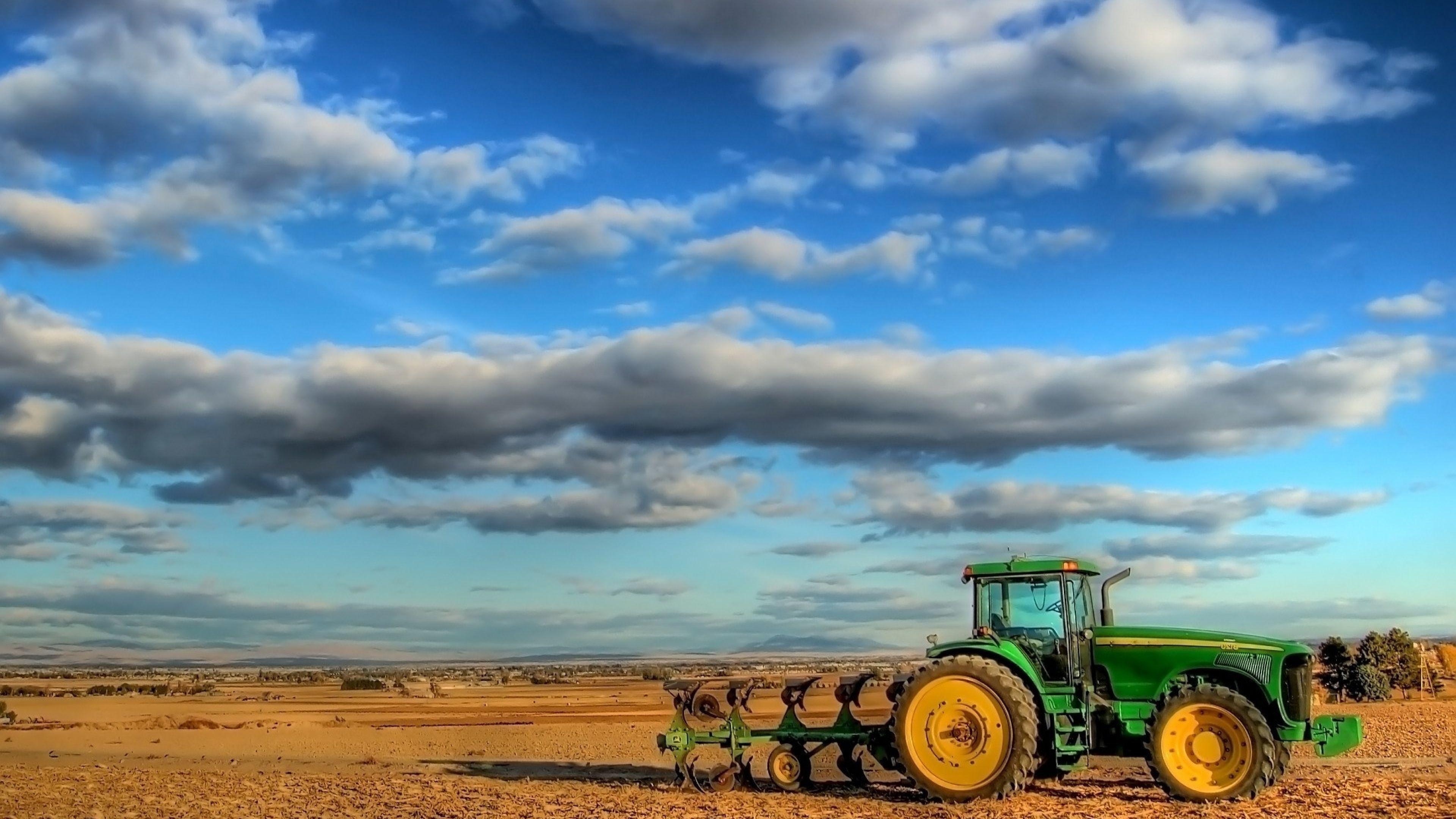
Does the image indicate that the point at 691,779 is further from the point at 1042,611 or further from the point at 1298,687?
the point at 1298,687

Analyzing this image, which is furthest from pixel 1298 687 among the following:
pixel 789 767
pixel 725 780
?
pixel 725 780

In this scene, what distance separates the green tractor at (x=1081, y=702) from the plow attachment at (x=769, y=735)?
0.83 ft

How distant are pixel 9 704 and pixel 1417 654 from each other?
62.2m

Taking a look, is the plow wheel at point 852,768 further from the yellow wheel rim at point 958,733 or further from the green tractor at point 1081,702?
the yellow wheel rim at point 958,733

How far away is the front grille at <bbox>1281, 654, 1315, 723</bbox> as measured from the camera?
1415 cm

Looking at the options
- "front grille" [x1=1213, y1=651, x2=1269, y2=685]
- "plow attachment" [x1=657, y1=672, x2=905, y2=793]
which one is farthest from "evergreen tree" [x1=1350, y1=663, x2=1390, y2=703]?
"plow attachment" [x1=657, y1=672, x2=905, y2=793]

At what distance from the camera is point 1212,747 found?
45.1 feet

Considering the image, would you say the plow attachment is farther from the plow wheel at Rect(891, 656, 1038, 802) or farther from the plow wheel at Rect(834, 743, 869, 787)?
the plow wheel at Rect(891, 656, 1038, 802)

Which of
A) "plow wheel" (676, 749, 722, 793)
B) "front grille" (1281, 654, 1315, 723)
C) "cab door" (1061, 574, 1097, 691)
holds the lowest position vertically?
"plow wheel" (676, 749, 722, 793)

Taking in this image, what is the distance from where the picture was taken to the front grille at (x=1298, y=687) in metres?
14.1

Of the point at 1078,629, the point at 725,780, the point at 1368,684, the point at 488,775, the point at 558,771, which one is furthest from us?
the point at 1368,684

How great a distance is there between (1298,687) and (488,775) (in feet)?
39.8

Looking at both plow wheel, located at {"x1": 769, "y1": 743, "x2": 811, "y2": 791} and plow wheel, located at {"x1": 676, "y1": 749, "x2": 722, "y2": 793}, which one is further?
plow wheel, located at {"x1": 676, "y1": 749, "x2": 722, "y2": 793}

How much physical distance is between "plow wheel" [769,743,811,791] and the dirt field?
1.20 feet
